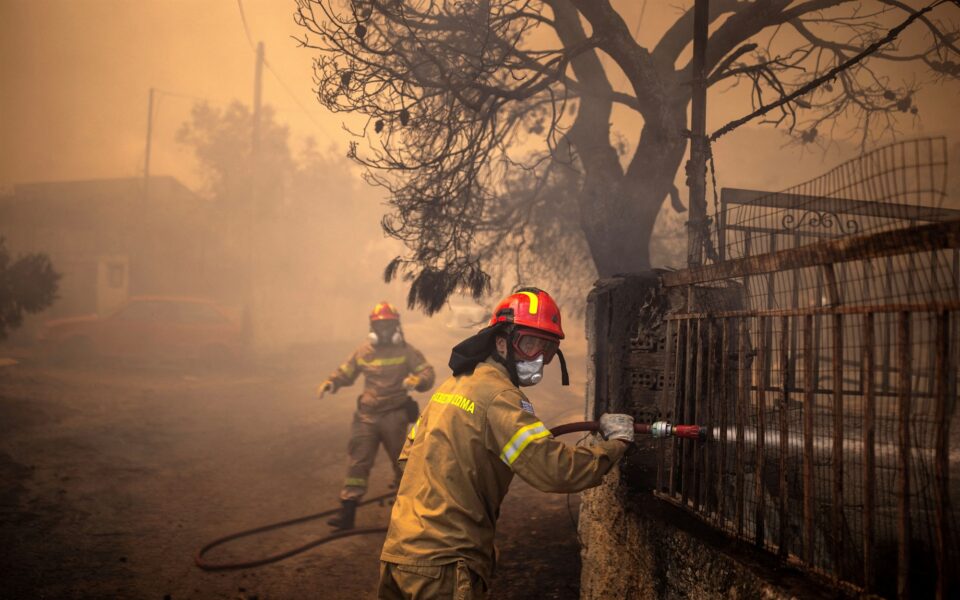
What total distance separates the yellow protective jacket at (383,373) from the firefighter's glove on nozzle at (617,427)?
4.23 m

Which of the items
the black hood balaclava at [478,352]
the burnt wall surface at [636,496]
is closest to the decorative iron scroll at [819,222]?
the burnt wall surface at [636,496]

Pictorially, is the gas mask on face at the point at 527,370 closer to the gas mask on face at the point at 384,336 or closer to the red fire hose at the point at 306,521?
the red fire hose at the point at 306,521

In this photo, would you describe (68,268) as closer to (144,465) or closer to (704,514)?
(144,465)

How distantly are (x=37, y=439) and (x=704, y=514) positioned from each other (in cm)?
903

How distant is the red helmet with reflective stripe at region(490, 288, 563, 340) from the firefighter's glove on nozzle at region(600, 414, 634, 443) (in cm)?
48

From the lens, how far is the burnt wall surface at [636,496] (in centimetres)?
289

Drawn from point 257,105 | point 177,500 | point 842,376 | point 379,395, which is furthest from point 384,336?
point 257,105

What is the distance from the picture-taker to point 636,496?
3.59m

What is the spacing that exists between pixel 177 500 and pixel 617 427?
578cm

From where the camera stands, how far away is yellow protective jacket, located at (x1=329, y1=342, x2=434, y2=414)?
6867 millimetres

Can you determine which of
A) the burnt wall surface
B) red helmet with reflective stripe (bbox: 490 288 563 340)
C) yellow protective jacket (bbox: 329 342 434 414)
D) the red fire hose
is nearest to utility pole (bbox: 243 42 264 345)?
yellow protective jacket (bbox: 329 342 434 414)

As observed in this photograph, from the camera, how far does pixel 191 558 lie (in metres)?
5.20

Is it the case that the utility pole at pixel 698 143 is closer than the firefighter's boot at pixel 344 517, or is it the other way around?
the utility pole at pixel 698 143

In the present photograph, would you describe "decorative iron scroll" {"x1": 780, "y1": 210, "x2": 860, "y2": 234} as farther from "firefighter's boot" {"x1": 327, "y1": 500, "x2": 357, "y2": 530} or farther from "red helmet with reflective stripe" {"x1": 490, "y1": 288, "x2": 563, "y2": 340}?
"firefighter's boot" {"x1": 327, "y1": 500, "x2": 357, "y2": 530}
